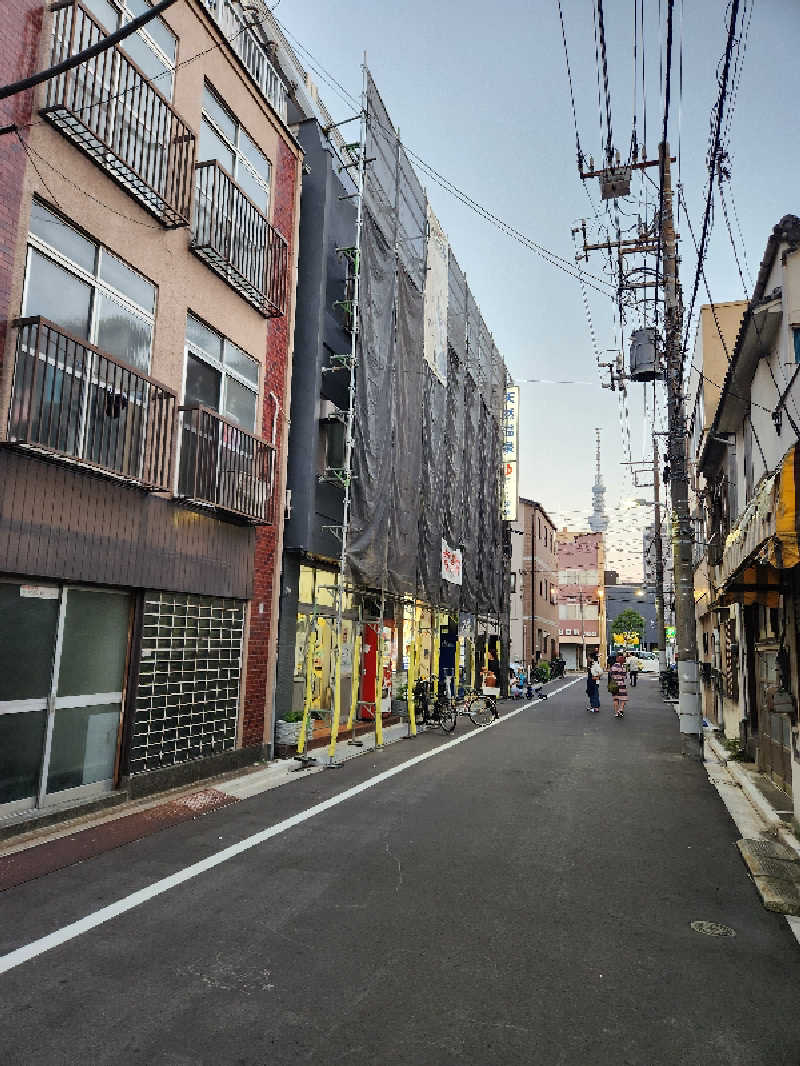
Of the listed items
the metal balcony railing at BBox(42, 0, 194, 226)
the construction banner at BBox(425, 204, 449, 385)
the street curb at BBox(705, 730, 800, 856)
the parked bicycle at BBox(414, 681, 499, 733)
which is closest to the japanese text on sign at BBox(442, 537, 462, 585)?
the parked bicycle at BBox(414, 681, 499, 733)

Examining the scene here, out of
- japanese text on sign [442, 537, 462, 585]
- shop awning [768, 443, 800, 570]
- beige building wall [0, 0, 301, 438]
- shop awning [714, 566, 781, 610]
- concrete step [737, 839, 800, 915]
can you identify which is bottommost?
concrete step [737, 839, 800, 915]

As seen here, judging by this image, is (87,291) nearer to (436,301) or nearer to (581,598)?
(436,301)

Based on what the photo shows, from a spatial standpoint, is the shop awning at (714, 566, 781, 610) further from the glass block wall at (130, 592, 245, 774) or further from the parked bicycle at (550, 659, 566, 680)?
the parked bicycle at (550, 659, 566, 680)

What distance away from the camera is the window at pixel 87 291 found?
7.18 meters

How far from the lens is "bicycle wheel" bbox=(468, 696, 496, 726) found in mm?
18219

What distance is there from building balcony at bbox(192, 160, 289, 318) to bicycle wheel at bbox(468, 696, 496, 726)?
11976 mm

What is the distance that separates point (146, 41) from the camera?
358 inches

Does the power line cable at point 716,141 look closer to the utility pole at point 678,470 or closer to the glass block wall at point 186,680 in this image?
the utility pole at point 678,470

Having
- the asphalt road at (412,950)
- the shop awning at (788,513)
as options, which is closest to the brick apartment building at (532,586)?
the shop awning at (788,513)

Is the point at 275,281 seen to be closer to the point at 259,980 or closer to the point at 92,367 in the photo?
the point at 92,367

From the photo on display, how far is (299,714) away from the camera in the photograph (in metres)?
12.0

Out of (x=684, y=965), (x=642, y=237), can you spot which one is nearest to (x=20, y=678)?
(x=684, y=965)

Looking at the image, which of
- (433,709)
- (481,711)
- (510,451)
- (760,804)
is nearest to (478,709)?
(481,711)

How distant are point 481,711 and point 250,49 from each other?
16367 mm
